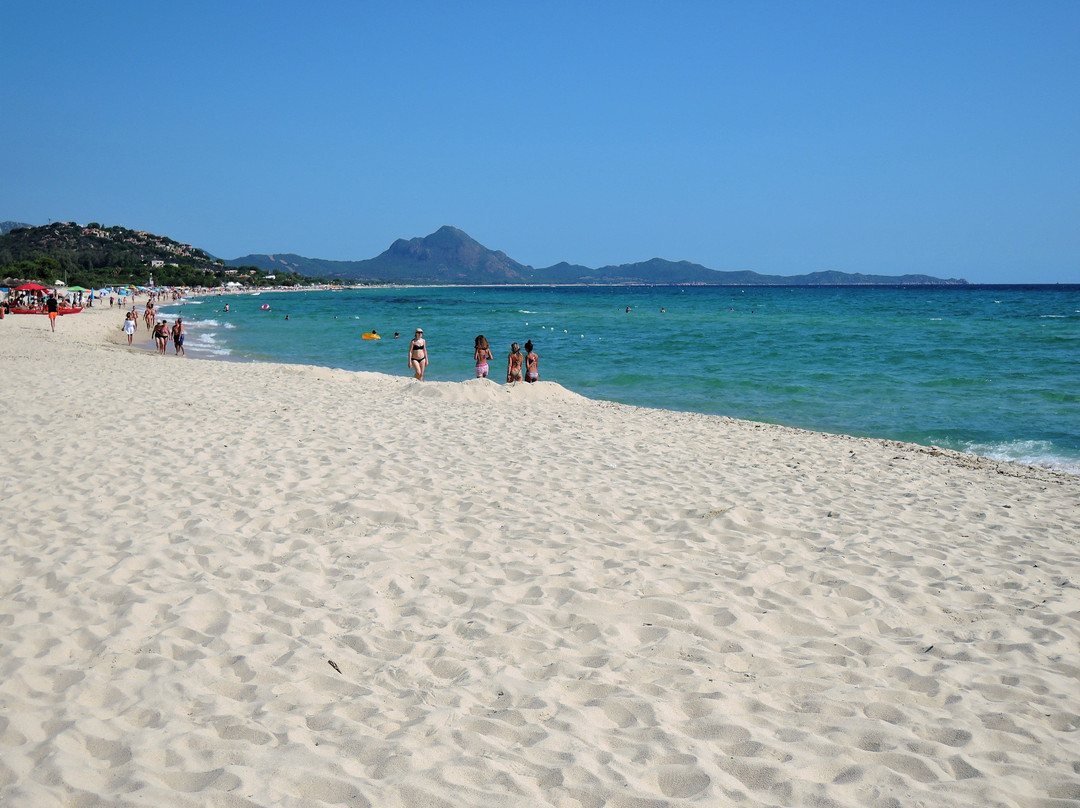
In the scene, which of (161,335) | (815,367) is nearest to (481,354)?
(815,367)

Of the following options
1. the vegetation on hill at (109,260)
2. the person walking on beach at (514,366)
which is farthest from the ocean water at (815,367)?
the vegetation on hill at (109,260)

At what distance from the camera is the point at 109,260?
137 meters

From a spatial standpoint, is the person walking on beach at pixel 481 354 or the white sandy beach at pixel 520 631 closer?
the white sandy beach at pixel 520 631

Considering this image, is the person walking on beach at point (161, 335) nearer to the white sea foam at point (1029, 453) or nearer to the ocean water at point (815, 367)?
the ocean water at point (815, 367)

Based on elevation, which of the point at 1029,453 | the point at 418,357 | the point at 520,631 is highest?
the point at 418,357

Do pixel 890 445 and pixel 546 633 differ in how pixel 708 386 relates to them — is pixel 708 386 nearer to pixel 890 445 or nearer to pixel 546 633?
pixel 890 445

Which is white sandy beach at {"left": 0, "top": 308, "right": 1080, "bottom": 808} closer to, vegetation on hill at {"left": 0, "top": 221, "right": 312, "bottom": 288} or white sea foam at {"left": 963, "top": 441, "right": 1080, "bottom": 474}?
white sea foam at {"left": 963, "top": 441, "right": 1080, "bottom": 474}

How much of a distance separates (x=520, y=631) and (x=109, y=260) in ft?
525

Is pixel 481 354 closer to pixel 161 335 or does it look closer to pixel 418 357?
pixel 418 357

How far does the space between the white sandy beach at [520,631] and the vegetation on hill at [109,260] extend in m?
77.1

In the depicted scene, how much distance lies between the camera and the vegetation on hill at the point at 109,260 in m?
93.2

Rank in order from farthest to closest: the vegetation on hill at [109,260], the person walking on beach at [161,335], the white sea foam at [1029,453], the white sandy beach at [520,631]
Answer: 1. the vegetation on hill at [109,260]
2. the person walking on beach at [161,335]
3. the white sea foam at [1029,453]
4. the white sandy beach at [520,631]

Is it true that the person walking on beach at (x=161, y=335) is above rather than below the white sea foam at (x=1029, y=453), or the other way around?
above

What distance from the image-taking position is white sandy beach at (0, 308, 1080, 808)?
2.77 m
